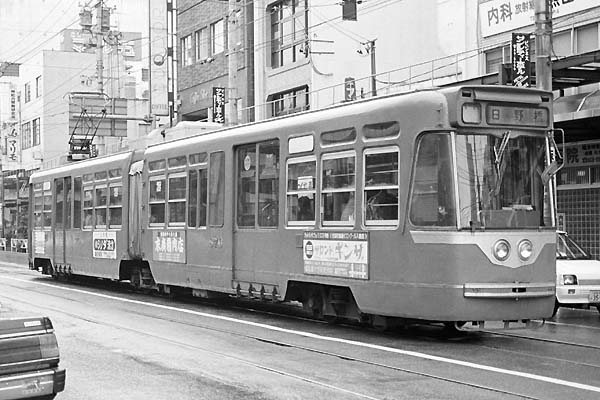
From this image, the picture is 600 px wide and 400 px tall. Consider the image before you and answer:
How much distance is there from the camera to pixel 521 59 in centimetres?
1978

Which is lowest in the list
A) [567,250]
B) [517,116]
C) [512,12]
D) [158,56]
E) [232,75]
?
[567,250]

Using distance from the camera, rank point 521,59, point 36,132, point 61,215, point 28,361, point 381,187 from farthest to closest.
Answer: point 36,132 < point 61,215 < point 521,59 < point 381,187 < point 28,361

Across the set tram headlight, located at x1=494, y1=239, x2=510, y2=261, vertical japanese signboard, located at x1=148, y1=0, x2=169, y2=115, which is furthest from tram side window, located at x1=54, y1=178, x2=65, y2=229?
vertical japanese signboard, located at x1=148, y1=0, x2=169, y2=115

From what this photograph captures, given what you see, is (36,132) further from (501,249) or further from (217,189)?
(501,249)

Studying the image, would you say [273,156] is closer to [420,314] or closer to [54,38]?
[420,314]

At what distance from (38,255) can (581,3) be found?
53.8ft

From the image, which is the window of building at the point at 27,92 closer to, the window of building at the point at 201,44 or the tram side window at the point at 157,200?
the window of building at the point at 201,44

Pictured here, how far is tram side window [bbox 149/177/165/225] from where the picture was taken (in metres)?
19.0

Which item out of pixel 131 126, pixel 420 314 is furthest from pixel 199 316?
pixel 131 126

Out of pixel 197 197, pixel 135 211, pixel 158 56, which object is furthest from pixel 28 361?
pixel 158 56

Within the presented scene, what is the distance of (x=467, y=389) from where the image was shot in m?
9.08

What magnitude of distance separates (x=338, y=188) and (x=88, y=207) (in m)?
11.4

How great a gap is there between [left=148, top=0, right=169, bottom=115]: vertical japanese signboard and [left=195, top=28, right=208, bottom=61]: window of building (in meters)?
1.57

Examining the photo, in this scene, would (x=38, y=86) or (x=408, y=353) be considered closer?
(x=408, y=353)
